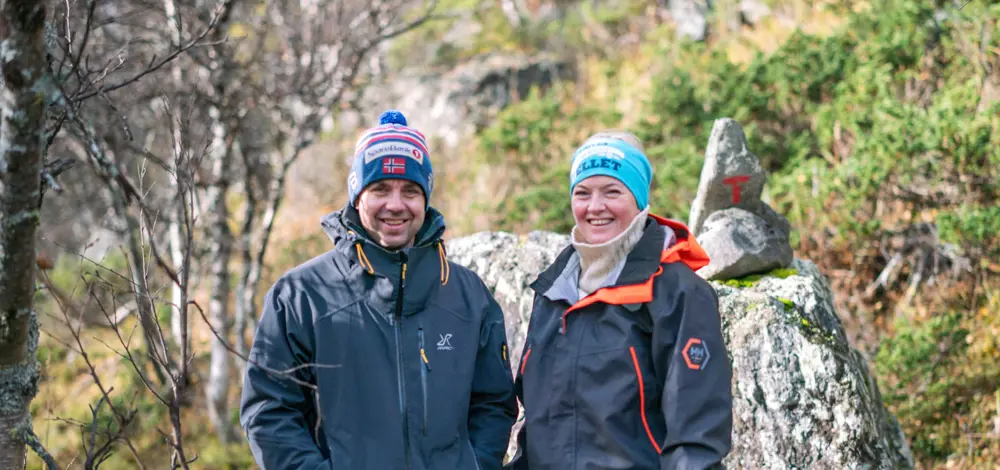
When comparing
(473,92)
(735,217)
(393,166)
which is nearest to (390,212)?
(393,166)

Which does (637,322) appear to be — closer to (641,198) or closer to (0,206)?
(641,198)

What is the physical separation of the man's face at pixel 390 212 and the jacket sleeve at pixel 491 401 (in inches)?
17.5

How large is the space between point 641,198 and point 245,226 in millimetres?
5411

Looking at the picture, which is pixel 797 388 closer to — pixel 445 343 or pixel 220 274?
pixel 445 343

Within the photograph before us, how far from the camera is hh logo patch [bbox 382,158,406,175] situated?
2.64 m

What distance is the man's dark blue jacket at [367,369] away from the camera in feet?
7.89

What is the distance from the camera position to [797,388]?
3.57m

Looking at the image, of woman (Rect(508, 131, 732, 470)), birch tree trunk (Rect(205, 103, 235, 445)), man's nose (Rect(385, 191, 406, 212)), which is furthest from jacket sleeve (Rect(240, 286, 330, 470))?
birch tree trunk (Rect(205, 103, 235, 445))

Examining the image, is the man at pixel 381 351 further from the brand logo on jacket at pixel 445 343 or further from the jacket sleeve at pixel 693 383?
the jacket sleeve at pixel 693 383

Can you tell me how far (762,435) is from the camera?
3.52m

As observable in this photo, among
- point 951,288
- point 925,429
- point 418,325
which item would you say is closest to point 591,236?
point 418,325

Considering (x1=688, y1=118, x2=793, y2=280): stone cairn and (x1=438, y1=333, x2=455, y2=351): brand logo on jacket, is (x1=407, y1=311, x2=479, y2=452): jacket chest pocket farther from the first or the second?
(x1=688, y1=118, x2=793, y2=280): stone cairn

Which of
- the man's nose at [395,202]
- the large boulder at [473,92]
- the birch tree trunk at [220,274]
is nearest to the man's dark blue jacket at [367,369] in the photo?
the man's nose at [395,202]

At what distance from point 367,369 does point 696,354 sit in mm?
Answer: 1048
